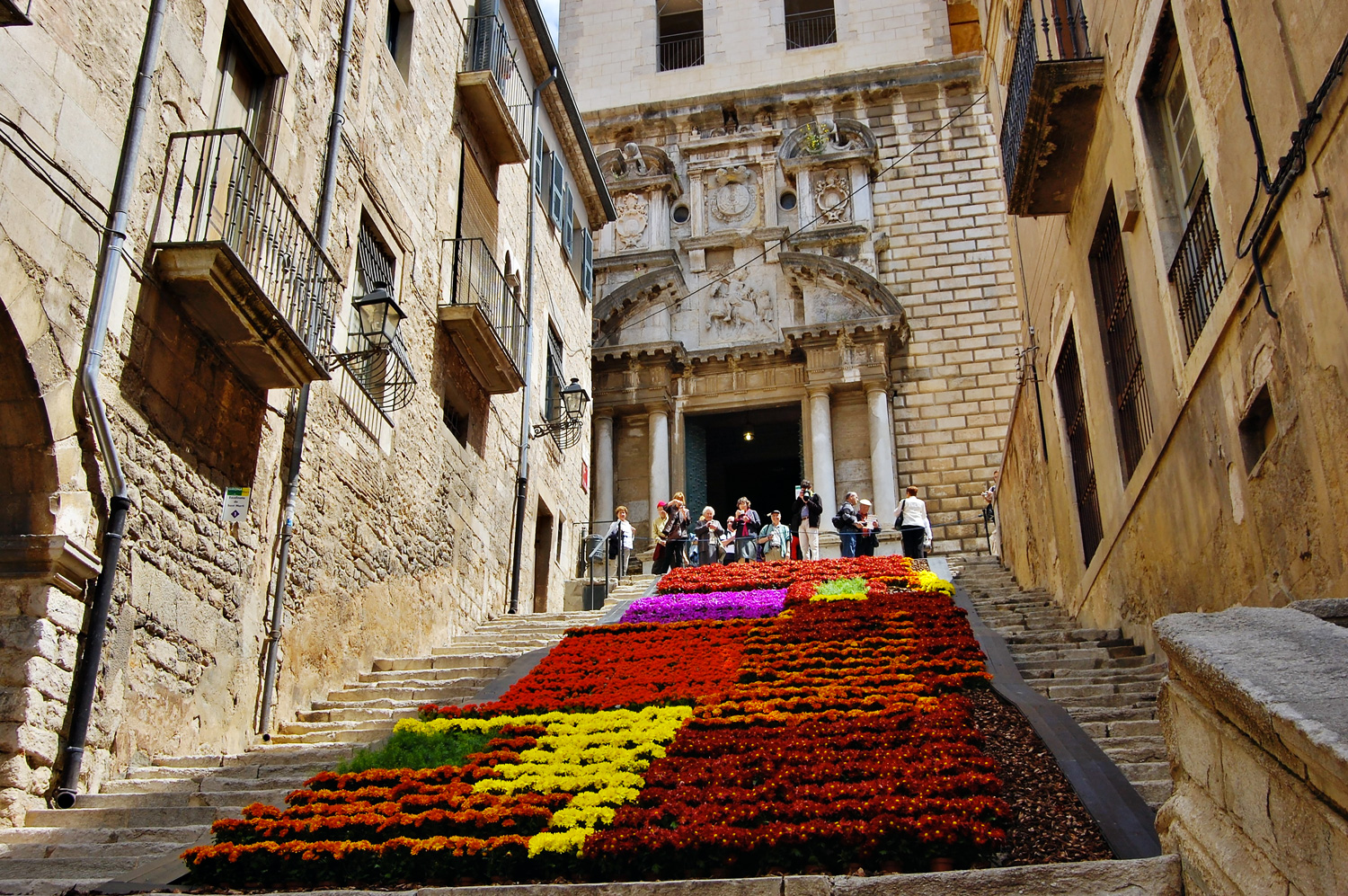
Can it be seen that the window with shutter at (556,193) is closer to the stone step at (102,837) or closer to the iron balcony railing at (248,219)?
the iron balcony railing at (248,219)

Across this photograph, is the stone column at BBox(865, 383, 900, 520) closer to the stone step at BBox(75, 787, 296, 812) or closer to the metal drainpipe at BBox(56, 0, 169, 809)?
the stone step at BBox(75, 787, 296, 812)

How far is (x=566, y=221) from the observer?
2167 cm

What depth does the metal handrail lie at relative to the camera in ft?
50.2

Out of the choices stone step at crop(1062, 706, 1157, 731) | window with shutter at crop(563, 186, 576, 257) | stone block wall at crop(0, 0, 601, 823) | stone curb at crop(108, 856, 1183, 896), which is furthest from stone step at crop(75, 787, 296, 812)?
window with shutter at crop(563, 186, 576, 257)

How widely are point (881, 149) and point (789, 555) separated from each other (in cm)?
1090

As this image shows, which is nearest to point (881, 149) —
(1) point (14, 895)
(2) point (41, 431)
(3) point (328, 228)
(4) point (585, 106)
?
(4) point (585, 106)

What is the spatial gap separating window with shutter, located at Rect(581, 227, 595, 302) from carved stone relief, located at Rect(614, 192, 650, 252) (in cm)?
259

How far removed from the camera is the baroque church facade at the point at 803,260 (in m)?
23.5

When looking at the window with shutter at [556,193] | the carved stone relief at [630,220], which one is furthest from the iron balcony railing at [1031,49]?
the carved stone relief at [630,220]

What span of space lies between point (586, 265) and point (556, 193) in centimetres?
253

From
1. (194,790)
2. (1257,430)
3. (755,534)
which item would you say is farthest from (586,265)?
(1257,430)

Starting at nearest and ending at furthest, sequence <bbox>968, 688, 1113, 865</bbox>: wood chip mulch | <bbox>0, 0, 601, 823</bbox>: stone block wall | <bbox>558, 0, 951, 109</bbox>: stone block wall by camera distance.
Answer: <bbox>968, 688, 1113, 865</bbox>: wood chip mulch
<bbox>0, 0, 601, 823</bbox>: stone block wall
<bbox>558, 0, 951, 109</bbox>: stone block wall

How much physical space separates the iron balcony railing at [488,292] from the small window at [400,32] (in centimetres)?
226

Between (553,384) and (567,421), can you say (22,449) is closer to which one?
(567,421)
